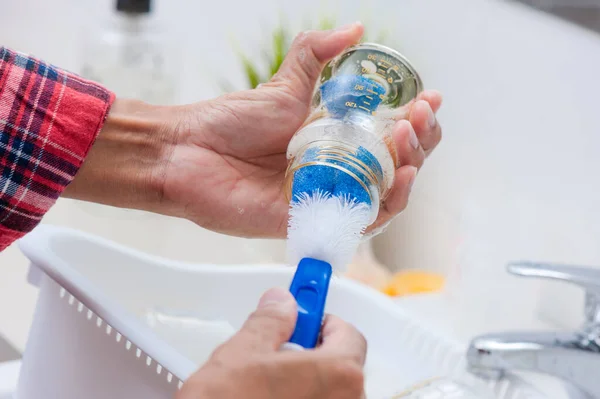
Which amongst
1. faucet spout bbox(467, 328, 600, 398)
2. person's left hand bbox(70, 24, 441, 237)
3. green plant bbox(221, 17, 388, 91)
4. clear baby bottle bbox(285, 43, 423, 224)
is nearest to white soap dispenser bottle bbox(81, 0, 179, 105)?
green plant bbox(221, 17, 388, 91)

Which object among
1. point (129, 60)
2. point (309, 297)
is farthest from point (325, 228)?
point (129, 60)

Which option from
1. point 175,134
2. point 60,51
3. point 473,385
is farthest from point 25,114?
point 60,51

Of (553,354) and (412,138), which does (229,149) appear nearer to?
(412,138)

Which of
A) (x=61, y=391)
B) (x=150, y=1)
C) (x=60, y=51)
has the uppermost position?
(x=150, y=1)

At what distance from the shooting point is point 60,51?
1.26m

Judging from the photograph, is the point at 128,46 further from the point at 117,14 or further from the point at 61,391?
the point at 61,391

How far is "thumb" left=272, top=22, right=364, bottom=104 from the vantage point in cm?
65

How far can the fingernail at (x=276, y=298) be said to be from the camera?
16.0 inches

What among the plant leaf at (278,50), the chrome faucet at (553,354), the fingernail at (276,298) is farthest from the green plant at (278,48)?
the fingernail at (276,298)

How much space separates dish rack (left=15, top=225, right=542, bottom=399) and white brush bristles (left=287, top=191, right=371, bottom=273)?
0.11 m

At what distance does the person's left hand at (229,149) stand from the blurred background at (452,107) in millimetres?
216

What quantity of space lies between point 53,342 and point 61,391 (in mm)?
37

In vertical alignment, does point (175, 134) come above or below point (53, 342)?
above

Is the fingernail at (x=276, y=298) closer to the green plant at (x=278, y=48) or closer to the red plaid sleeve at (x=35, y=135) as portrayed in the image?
the red plaid sleeve at (x=35, y=135)
